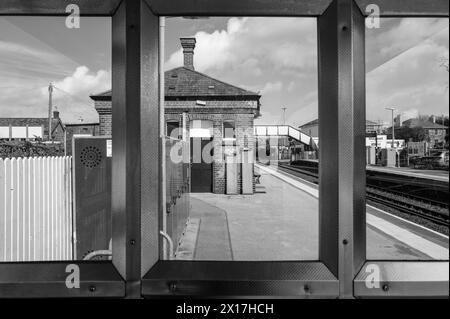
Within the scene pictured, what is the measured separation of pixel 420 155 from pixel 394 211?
269mm

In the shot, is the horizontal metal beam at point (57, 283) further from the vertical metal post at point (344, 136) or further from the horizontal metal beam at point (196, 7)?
the horizontal metal beam at point (196, 7)

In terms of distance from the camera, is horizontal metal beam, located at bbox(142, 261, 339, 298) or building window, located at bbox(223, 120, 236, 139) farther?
building window, located at bbox(223, 120, 236, 139)

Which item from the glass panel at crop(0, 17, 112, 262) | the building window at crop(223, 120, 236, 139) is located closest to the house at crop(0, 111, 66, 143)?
the glass panel at crop(0, 17, 112, 262)

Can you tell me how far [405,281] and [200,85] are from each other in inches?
49.6

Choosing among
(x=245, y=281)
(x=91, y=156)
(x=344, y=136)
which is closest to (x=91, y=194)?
(x=91, y=156)

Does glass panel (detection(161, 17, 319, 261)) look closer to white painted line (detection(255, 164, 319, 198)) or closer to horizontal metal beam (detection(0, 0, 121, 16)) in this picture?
white painted line (detection(255, 164, 319, 198))

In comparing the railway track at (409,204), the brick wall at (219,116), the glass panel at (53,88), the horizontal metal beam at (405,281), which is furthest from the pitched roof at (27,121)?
the horizontal metal beam at (405,281)

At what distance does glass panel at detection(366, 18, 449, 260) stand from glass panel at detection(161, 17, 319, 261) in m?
0.26

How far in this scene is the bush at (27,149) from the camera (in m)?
1.89

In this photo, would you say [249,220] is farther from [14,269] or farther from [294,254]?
[14,269]

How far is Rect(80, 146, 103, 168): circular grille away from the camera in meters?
2.13

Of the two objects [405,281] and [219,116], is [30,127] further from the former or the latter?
[405,281]
